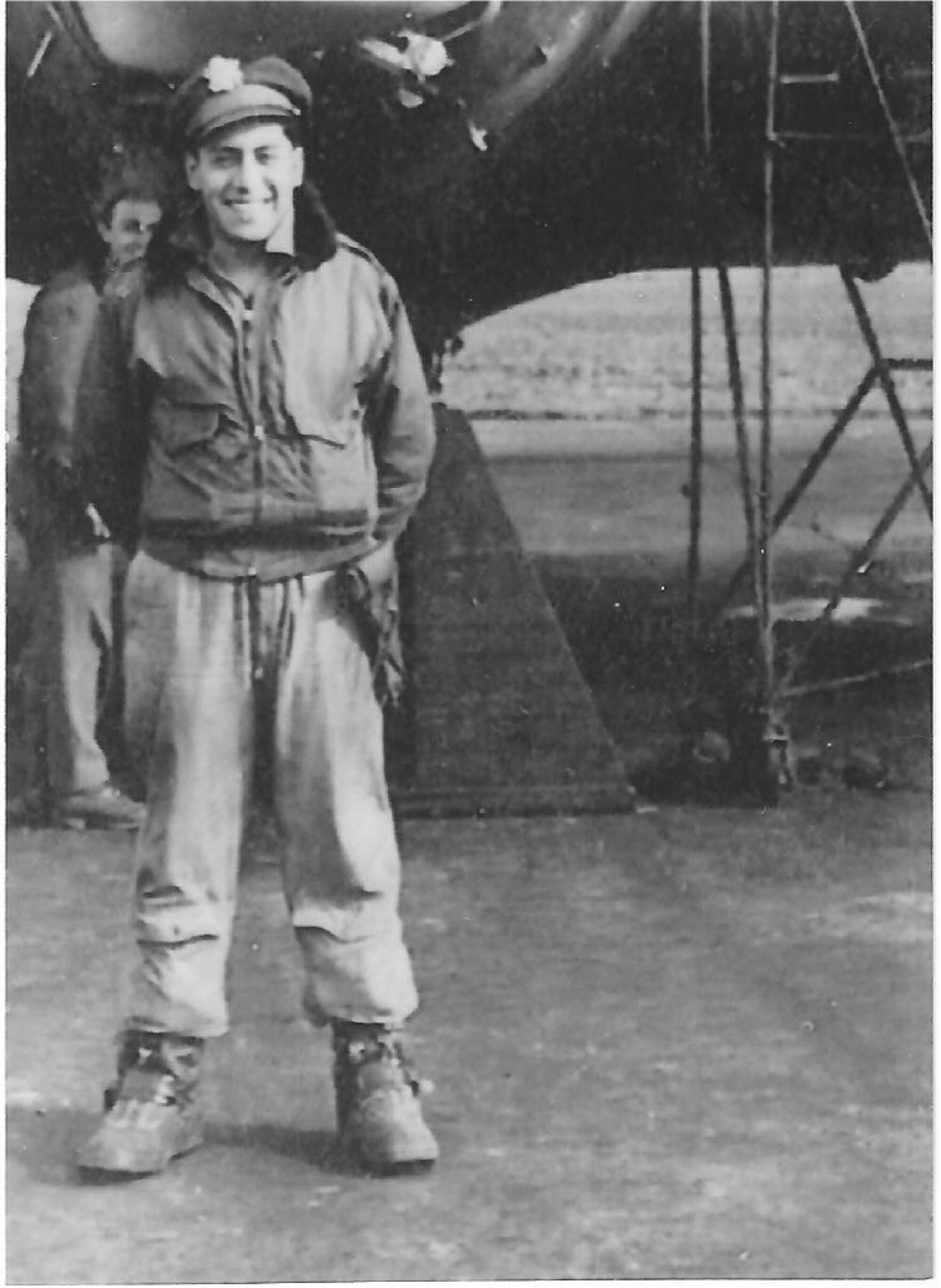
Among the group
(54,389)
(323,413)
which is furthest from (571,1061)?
(54,389)

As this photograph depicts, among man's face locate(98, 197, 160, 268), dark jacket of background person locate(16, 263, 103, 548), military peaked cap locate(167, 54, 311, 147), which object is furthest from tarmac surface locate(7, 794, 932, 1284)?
military peaked cap locate(167, 54, 311, 147)

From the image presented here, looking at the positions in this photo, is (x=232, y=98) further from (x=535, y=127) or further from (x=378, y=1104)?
(x=378, y=1104)

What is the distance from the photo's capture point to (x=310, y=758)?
455 centimetres

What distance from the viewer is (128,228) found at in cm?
504

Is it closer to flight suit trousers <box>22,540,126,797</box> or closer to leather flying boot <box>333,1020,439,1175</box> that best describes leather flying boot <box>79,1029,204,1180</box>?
Answer: leather flying boot <box>333,1020,439,1175</box>

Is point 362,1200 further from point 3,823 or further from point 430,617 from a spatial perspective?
point 430,617

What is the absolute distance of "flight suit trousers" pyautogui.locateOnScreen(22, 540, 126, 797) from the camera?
21.0 feet

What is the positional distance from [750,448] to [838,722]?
645 cm

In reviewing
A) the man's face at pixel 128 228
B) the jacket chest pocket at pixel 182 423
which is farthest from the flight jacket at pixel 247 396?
the man's face at pixel 128 228

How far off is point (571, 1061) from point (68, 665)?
2070 millimetres

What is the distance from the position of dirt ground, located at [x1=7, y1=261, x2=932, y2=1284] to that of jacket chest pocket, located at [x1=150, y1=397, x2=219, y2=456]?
1.18m

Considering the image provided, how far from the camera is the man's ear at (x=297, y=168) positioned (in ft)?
14.9

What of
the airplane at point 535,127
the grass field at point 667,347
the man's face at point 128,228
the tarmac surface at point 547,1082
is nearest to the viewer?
the tarmac surface at point 547,1082

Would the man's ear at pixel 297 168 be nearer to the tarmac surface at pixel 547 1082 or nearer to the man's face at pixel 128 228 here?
the man's face at pixel 128 228
